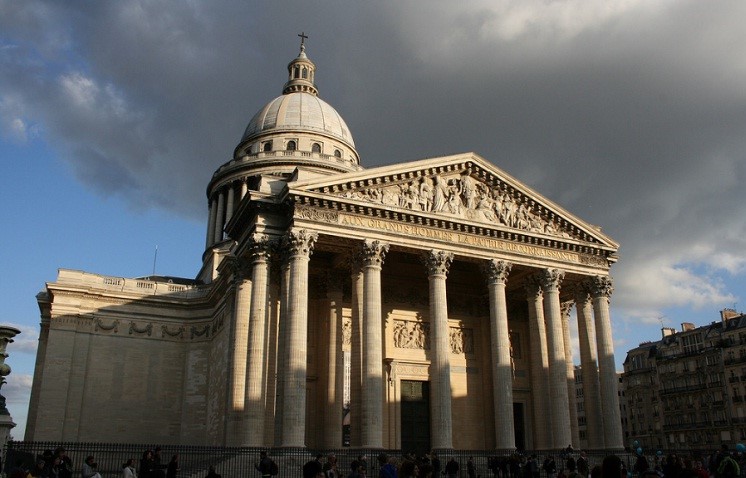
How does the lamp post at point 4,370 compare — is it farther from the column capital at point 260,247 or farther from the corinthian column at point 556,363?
the corinthian column at point 556,363

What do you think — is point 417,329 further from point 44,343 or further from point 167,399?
point 44,343

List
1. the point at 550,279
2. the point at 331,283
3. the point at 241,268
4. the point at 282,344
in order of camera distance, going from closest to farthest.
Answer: the point at 282,344 < the point at 241,268 < the point at 331,283 < the point at 550,279

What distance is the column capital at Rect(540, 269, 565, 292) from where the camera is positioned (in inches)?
1383

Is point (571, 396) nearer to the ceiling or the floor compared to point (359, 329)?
nearer to the floor

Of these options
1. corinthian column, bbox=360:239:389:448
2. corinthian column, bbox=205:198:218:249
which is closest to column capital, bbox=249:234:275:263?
corinthian column, bbox=360:239:389:448

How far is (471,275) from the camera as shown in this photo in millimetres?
39656

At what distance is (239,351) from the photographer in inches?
1194

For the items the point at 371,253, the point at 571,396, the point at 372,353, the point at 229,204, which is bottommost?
the point at 571,396

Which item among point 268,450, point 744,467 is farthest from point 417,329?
point 744,467

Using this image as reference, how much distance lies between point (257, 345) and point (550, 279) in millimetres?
15739

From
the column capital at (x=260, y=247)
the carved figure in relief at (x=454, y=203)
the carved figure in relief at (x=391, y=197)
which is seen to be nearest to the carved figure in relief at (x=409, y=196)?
the carved figure in relief at (x=391, y=197)

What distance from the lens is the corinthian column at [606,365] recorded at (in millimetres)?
34469

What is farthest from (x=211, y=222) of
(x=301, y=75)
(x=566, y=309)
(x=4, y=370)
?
(x=4, y=370)

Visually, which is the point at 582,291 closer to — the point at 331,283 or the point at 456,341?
the point at 456,341
